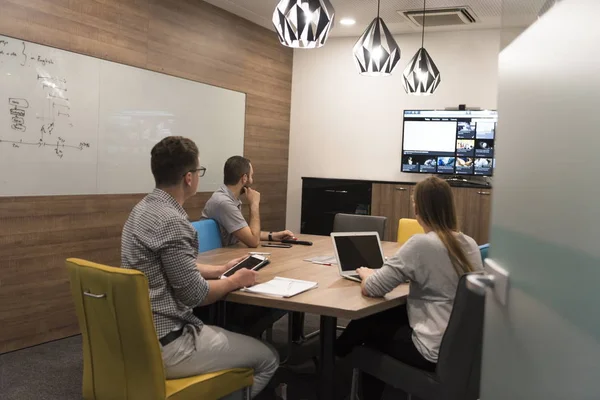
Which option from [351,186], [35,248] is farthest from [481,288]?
[351,186]

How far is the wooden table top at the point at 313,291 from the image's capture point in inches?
94.9

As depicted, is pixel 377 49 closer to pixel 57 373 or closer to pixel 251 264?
pixel 251 264

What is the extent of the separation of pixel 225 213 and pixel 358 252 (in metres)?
1.13

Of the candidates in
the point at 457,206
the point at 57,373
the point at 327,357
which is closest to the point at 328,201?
the point at 457,206

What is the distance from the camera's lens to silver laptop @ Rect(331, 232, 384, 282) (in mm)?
3037

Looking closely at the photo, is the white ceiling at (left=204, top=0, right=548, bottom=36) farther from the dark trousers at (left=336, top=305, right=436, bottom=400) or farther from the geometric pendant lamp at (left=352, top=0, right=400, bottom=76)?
the dark trousers at (left=336, top=305, right=436, bottom=400)

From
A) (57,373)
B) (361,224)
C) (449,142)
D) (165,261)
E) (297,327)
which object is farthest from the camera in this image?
(449,142)

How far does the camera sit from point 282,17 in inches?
125

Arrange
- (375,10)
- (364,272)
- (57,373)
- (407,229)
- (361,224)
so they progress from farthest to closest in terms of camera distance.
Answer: (375,10) < (361,224) < (407,229) < (57,373) < (364,272)

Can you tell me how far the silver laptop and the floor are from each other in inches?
24.5

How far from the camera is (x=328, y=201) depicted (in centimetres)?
680

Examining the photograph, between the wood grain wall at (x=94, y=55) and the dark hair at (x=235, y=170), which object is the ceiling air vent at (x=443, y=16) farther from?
the dark hair at (x=235, y=170)

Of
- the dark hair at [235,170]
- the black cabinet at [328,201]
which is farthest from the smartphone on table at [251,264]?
the black cabinet at [328,201]

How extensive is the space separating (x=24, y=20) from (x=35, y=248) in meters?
1.58
